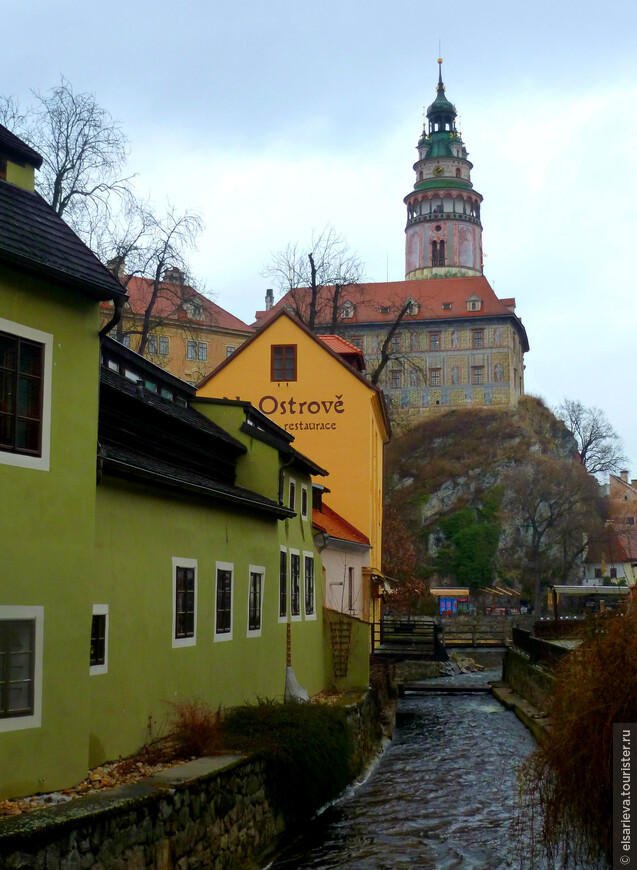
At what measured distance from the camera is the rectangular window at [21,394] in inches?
412

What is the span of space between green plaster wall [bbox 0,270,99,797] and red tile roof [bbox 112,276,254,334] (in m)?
17.3

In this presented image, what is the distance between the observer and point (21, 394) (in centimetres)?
1070

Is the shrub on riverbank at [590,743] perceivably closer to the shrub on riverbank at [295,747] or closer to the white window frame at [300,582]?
the shrub on riverbank at [295,747]

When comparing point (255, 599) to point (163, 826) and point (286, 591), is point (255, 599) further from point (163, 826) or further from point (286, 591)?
point (163, 826)

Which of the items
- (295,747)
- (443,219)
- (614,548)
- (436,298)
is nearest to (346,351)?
(295,747)

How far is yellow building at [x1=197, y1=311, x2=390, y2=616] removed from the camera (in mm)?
33562

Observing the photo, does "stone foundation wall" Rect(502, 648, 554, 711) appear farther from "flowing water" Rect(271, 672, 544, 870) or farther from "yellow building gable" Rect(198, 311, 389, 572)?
"yellow building gable" Rect(198, 311, 389, 572)

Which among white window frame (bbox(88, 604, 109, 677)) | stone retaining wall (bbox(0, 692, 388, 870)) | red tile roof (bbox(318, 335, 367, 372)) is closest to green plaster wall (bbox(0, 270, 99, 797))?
stone retaining wall (bbox(0, 692, 388, 870))

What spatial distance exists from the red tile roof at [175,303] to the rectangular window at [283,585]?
1031 centimetres

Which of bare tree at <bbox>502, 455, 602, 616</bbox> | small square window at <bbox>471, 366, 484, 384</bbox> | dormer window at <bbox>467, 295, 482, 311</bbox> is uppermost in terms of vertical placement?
dormer window at <bbox>467, 295, 482, 311</bbox>

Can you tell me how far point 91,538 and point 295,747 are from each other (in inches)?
210

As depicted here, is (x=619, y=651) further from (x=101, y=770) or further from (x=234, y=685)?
(x=234, y=685)

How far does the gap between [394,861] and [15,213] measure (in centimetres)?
913

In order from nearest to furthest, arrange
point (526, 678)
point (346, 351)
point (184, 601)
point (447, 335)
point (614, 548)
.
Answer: point (184, 601) < point (526, 678) < point (346, 351) < point (614, 548) < point (447, 335)
